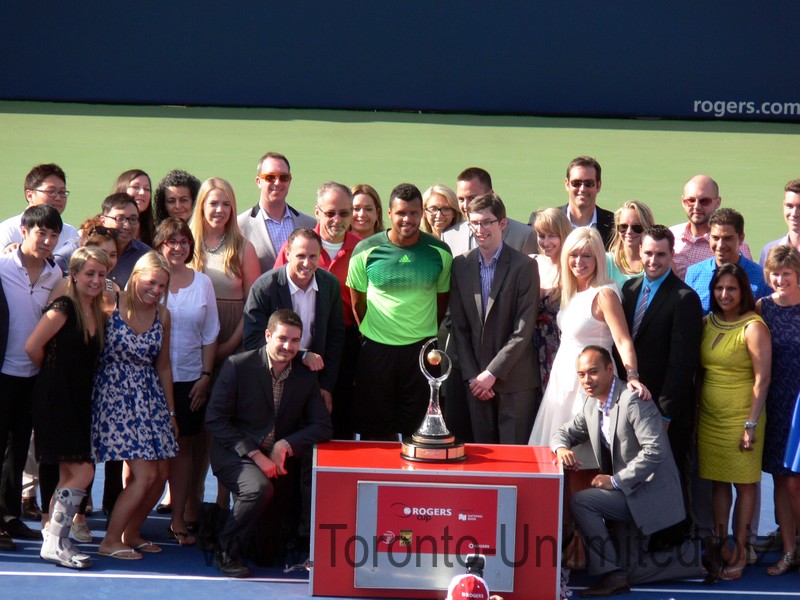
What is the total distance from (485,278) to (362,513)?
149 cm

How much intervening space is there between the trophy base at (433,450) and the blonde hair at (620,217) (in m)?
1.57

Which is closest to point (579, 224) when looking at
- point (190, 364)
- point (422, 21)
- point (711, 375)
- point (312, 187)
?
point (711, 375)

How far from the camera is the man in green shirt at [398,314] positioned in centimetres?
641

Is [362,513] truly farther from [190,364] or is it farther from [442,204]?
[442,204]

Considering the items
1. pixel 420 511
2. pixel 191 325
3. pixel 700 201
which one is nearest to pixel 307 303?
pixel 191 325

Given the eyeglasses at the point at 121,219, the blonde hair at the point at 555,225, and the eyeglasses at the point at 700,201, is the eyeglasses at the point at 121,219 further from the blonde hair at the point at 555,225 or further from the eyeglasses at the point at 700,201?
the eyeglasses at the point at 700,201

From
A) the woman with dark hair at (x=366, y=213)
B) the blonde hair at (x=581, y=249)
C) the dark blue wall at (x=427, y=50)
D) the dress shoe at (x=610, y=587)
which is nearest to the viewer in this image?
the dress shoe at (x=610, y=587)

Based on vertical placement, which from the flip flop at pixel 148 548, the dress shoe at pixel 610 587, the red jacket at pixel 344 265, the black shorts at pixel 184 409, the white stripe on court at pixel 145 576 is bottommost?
the white stripe on court at pixel 145 576

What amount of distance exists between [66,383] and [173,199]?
1568 millimetres

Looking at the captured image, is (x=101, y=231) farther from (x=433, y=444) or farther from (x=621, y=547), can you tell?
(x=621, y=547)

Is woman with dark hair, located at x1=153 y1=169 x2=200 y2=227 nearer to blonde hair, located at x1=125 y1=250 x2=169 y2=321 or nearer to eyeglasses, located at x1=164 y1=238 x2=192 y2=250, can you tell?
eyeglasses, located at x1=164 y1=238 x2=192 y2=250

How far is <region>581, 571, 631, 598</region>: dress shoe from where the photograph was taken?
5695 millimetres

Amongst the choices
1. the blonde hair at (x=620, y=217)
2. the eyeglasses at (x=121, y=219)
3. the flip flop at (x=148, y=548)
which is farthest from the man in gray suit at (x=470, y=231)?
the flip flop at (x=148, y=548)

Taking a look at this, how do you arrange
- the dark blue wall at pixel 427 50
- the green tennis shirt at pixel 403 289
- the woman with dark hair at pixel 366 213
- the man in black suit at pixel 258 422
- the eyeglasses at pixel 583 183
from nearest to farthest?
the man in black suit at pixel 258 422 → the green tennis shirt at pixel 403 289 → the eyeglasses at pixel 583 183 → the woman with dark hair at pixel 366 213 → the dark blue wall at pixel 427 50
